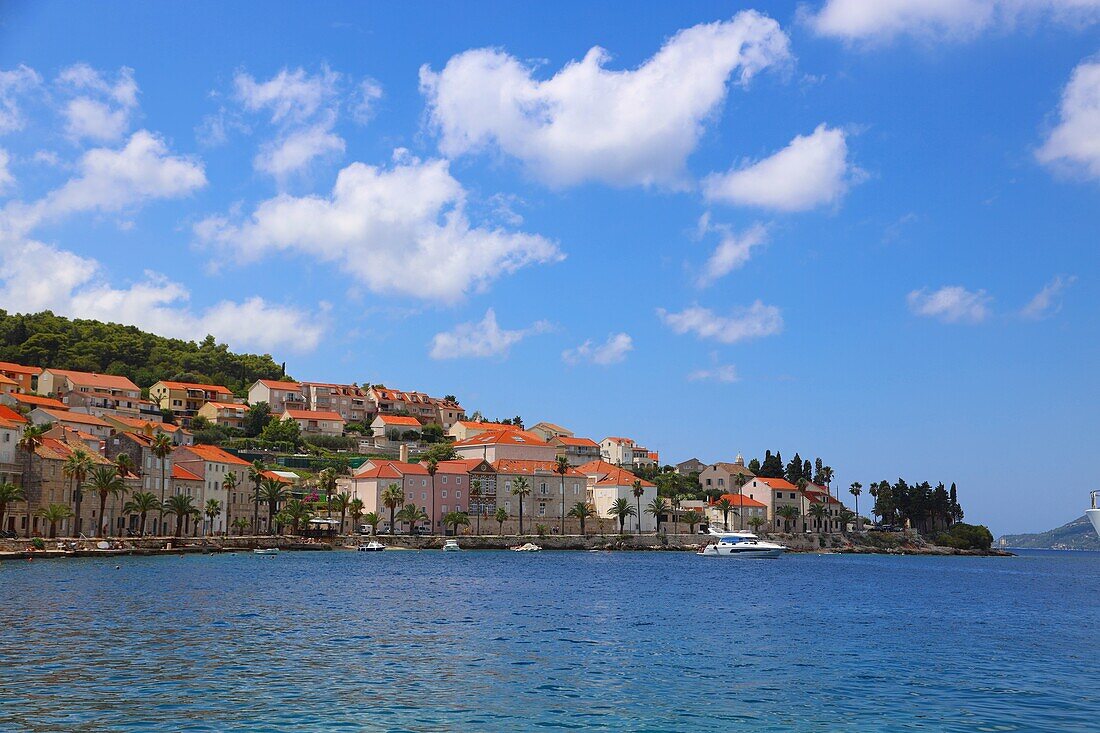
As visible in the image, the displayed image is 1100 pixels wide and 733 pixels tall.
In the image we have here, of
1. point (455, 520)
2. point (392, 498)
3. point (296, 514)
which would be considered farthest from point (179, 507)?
point (455, 520)

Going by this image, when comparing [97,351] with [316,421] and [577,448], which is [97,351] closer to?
[316,421]

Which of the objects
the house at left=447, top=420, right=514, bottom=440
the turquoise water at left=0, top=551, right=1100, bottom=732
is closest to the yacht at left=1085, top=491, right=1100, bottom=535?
the turquoise water at left=0, top=551, right=1100, bottom=732

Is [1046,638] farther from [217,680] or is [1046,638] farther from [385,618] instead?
[217,680]

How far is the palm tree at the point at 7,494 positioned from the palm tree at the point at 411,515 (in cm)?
5539

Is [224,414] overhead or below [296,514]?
overhead

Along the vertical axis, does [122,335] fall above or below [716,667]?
above

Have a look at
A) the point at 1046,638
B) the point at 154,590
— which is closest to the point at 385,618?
the point at 154,590

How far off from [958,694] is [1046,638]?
19.7 m

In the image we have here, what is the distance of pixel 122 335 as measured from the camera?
632 ft

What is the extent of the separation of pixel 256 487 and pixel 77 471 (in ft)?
118

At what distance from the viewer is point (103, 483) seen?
88812 millimetres

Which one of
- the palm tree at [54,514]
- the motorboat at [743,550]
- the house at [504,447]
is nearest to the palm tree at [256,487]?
the palm tree at [54,514]

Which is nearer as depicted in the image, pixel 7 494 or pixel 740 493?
pixel 7 494

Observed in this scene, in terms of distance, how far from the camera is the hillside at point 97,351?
174375 mm
